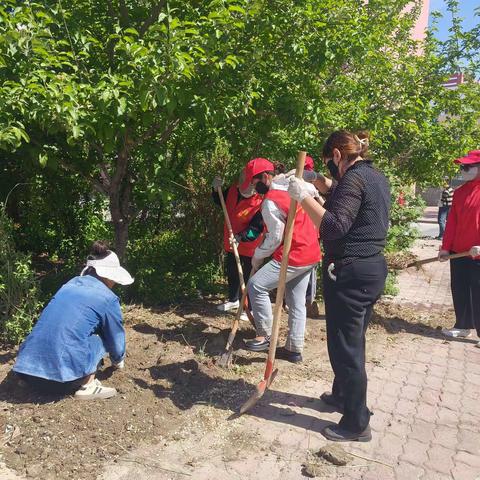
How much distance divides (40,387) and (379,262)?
2353 mm

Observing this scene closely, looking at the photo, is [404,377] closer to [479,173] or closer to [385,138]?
[479,173]

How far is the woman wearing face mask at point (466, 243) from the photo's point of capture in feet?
16.7

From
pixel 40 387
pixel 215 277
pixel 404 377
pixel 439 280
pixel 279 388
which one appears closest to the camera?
pixel 40 387

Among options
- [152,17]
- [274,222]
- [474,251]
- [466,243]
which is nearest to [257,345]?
[274,222]

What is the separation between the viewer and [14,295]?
13.4 feet

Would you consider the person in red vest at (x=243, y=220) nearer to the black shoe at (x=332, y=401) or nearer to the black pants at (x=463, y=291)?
the black shoe at (x=332, y=401)

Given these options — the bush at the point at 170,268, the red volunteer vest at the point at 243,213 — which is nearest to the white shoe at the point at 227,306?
the bush at the point at 170,268

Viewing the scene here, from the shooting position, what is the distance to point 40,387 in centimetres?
332

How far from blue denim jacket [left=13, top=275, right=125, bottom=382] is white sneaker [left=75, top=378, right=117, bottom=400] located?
0.38ft

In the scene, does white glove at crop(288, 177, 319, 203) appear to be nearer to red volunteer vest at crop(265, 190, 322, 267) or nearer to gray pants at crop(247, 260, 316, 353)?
red volunteer vest at crop(265, 190, 322, 267)

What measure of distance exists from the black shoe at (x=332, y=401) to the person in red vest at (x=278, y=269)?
2.20 feet

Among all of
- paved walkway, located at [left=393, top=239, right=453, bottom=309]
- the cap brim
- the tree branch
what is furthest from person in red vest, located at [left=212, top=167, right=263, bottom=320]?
paved walkway, located at [left=393, top=239, right=453, bottom=309]

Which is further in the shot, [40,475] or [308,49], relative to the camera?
[308,49]

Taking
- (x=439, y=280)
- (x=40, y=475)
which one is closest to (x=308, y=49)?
(x=40, y=475)
